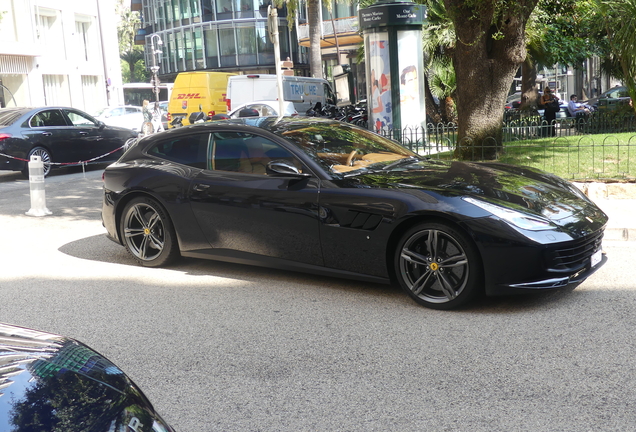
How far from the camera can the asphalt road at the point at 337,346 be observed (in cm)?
356

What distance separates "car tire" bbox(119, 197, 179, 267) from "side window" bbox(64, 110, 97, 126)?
36.9 ft

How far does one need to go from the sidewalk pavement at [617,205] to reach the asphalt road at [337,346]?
451 mm

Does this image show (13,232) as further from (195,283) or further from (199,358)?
(199,358)

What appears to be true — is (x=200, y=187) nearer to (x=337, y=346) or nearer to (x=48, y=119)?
(x=337, y=346)

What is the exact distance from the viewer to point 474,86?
1164cm

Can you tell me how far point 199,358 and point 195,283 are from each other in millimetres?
1930

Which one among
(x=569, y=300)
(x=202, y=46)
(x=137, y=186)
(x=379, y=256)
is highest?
(x=202, y=46)

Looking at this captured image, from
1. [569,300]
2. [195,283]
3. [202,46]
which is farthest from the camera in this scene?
[202,46]

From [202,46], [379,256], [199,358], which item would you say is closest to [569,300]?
[379,256]

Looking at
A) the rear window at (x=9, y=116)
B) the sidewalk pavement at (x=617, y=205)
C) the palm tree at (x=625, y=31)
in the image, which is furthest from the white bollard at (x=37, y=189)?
the palm tree at (x=625, y=31)

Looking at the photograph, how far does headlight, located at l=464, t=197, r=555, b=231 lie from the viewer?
16.1ft

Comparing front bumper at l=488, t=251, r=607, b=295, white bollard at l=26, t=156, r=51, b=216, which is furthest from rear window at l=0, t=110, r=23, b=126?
front bumper at l=488, t=251, r=607, b=295

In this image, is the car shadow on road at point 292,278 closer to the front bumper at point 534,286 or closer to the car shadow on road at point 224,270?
the car shadow on road at point 224,270

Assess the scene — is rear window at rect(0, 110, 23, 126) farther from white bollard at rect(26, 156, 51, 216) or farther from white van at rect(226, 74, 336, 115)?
white van at rect(226, 74, 336, 115)
